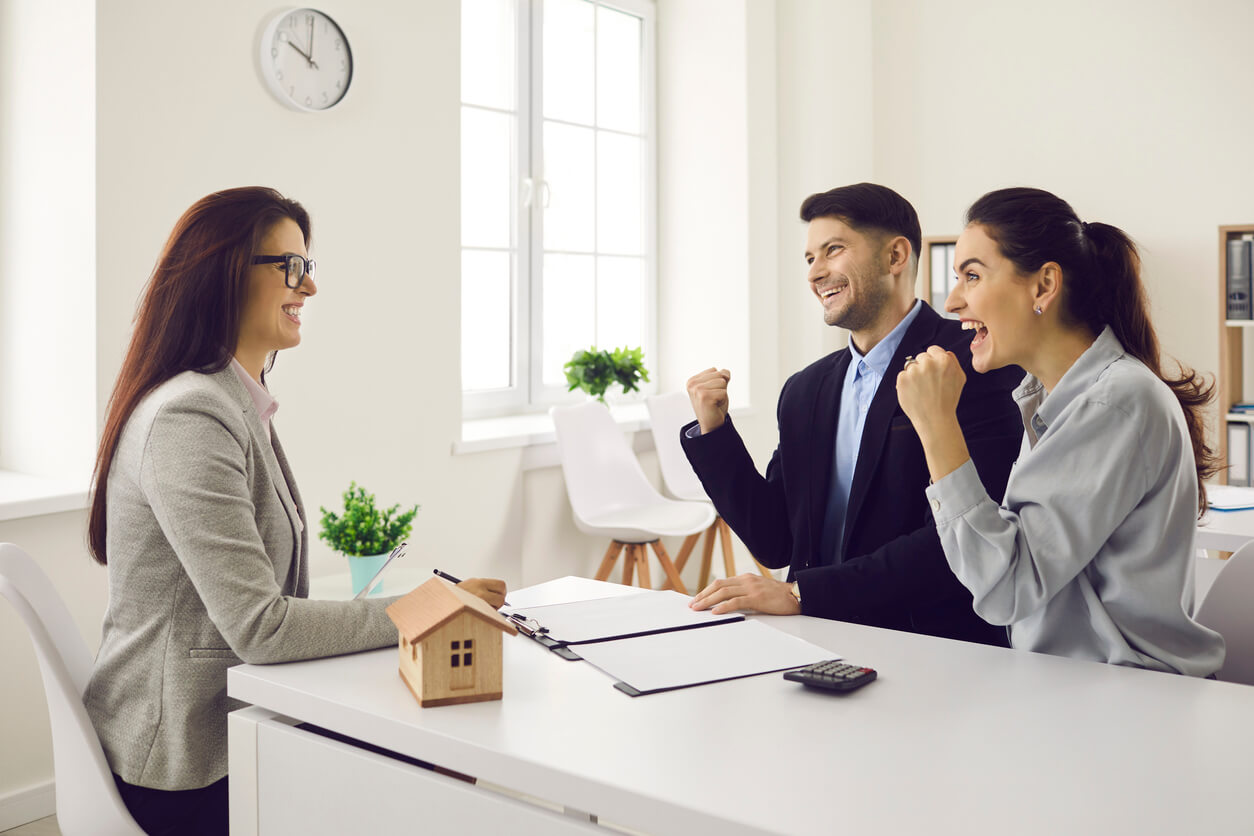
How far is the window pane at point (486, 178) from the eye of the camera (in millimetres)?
4488

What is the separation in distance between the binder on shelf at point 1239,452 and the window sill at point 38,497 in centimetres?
432

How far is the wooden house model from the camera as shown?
1294 millimetres

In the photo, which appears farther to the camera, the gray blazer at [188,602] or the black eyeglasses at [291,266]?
the black eyeglasses at [291,266]

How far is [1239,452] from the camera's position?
14.9 ft

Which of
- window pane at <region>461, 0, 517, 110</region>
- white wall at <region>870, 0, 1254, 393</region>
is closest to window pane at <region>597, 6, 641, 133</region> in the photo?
window pane at <region>461, 0, 517, 110</region>

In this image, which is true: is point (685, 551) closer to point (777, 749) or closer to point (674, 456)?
point (674, 456)

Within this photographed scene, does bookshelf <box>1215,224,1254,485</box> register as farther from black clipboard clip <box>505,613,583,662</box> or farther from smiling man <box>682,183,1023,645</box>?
black clipboard clip <box>505,613,583,662</box>

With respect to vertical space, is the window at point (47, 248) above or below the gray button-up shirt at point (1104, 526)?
above

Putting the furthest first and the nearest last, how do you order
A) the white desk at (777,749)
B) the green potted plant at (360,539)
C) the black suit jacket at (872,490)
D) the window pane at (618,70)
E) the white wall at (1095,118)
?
the window pane at (618,70) < the white wall at (1095,118) < the green potted plant at (360,539) < the black suit jacket at (872,490) < the white desk at (777,749)

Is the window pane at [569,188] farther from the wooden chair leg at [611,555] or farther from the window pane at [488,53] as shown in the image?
the wooden chair leg at [611,555]

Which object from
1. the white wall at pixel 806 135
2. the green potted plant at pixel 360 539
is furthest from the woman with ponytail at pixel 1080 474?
the white wall at pixel 806 135

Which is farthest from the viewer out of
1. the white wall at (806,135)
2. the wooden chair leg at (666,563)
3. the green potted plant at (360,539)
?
the white wall at (806,135)

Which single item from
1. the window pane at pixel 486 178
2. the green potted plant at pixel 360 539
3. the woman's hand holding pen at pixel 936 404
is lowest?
the green potted plant at pixel 360 539

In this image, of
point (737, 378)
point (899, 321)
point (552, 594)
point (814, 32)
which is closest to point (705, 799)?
point (552, 594)
